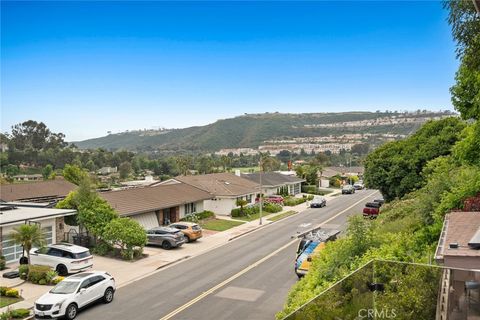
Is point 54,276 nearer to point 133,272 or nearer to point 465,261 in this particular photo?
point 133,272

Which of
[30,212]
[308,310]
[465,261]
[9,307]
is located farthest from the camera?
[30,212]

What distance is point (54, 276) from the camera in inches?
876

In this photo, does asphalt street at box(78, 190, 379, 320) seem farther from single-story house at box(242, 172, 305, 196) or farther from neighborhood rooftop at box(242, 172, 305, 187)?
neighborhood rooftop at box(242, 172, 305, 187)

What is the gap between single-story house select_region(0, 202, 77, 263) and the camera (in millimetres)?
25531

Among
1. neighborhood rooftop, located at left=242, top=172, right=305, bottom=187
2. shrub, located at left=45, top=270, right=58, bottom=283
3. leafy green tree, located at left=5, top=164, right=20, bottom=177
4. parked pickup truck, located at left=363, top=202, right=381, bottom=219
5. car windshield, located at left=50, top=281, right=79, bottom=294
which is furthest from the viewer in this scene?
leafy green tree, located at left=5, top=164, right=20, bottom=177

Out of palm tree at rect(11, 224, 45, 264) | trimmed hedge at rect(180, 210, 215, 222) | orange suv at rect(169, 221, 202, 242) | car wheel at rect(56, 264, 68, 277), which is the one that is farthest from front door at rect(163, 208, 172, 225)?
palm tree at rect(11, 224, 45, 264)

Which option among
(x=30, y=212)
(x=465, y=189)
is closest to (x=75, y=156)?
(x=30, y=212)

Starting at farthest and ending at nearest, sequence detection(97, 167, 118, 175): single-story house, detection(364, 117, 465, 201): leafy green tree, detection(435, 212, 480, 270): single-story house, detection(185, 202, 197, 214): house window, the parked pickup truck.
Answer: detection(97, 167, 118, 175): single-story house
detection(185, 202, 197, 214): house window
the parked pickup truck
detection(364, 117, 465, 201): leafy green tree
detection(435, 212, 480, 270): single-story house

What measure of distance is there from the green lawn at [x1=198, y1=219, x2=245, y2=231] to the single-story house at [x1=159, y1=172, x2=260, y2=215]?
4.56 meters

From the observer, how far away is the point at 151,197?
3991cm

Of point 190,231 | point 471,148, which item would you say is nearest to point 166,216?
point 190,231

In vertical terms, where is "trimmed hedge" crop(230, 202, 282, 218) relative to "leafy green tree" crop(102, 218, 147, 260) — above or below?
below

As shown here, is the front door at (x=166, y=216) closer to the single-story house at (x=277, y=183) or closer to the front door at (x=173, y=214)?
the front door at (x=173, y=214)

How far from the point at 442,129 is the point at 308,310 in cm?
3597
